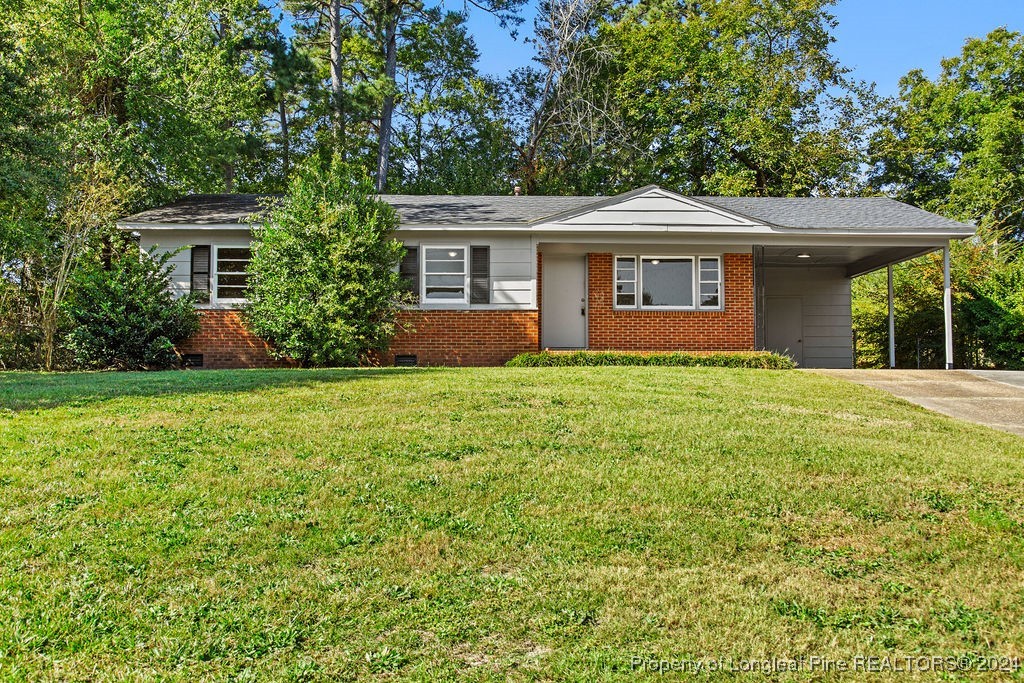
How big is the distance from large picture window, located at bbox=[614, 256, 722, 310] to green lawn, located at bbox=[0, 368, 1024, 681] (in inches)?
326

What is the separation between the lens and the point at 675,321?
50.7 feet

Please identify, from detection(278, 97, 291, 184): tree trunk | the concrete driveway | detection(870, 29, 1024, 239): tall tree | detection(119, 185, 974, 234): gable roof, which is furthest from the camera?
detection(278, 97, 291, 184): tree trunk

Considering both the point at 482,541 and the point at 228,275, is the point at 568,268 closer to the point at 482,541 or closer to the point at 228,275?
the point at 228,275

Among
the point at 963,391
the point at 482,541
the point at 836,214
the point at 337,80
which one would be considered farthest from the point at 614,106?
the point at 482,541

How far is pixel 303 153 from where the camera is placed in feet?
90.9

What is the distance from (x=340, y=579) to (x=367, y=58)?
28529 millimetres

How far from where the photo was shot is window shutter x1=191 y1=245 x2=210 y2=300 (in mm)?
14875

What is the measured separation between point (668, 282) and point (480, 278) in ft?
13.6

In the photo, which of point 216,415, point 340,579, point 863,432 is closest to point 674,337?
point 863,432

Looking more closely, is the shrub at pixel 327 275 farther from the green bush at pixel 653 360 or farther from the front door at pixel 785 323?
the front door at pixel 785 323

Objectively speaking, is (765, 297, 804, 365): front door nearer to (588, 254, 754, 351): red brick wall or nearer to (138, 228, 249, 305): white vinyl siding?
(588, 254, 754, 351): red brick wall

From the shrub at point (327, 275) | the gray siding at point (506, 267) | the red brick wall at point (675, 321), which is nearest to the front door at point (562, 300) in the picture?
the red brick wall at point (675, 321)

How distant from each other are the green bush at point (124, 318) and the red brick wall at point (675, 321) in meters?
8.45

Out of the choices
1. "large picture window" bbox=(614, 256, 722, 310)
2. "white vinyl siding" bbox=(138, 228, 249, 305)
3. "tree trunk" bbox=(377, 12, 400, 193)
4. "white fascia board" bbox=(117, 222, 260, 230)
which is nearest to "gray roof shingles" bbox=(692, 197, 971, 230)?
"large picture window" bbox=(614, 256, 722, 310)
